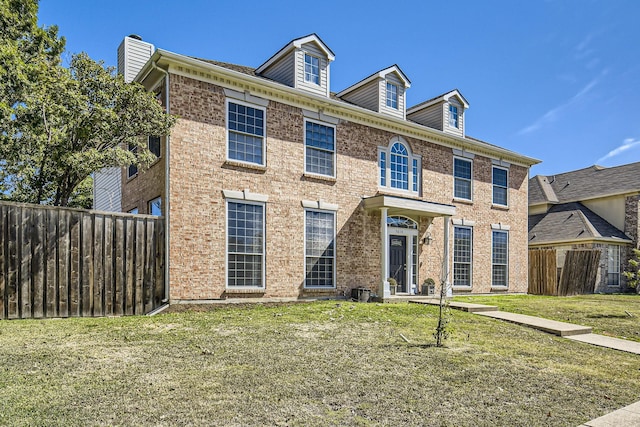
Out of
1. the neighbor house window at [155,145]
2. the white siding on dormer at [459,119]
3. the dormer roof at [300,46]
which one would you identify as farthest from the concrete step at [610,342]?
the neighbor house window at [155,145]

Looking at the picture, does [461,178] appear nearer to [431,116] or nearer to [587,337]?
[431,116]

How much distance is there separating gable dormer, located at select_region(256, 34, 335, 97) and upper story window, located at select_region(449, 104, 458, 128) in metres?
6.52

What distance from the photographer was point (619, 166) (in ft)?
92.9

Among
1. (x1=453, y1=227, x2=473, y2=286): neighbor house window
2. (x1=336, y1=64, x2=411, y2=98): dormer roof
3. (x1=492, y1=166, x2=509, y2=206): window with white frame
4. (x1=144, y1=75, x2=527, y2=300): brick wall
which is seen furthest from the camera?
(x1=492, y1=166, x2=509, y2=206): window with white frame

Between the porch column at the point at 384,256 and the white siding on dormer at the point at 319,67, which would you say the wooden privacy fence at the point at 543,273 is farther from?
the white siding on dormer at the point at 319,67

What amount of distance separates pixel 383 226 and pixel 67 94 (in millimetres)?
9637

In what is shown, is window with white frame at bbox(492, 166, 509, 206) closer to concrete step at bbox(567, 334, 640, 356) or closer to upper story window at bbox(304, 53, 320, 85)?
upper story window at bbox(304, 53, 320, 85)

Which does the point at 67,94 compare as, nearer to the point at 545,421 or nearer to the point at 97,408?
the point at 97,408

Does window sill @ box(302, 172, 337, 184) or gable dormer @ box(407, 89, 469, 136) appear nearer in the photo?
window sill @ box(302, 172, 337, 184)

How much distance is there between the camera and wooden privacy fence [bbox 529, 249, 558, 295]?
819 inches

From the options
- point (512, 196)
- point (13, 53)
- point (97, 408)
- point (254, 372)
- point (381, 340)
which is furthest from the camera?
point (512, 196)

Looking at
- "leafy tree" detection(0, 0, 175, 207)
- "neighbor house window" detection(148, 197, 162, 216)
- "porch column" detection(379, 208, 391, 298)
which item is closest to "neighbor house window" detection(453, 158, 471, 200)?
"porch column" detection(379, 208, 391, 298)

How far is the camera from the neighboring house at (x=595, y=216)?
24484mm

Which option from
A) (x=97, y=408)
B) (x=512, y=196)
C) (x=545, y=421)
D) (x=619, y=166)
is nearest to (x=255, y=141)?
(x=97, y=408)
